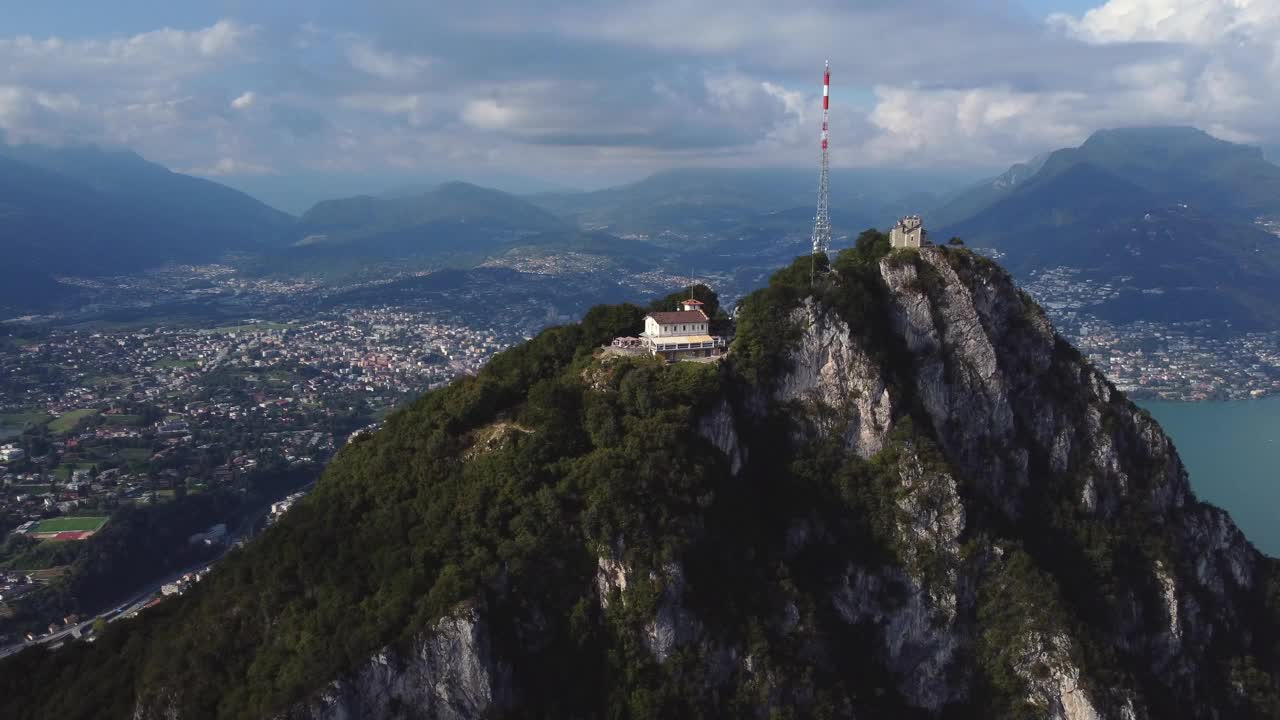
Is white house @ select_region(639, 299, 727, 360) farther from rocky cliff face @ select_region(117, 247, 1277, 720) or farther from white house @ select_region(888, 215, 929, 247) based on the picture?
white house @ select_region(888, 215, 929, 247)

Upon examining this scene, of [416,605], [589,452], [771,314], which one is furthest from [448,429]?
[771,314]

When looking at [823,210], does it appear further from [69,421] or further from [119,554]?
[69,421]

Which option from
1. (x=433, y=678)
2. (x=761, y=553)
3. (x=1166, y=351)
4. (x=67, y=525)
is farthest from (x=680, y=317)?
(x=1166, y=351)

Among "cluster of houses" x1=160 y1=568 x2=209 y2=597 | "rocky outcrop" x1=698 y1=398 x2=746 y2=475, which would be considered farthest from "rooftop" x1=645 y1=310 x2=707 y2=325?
"cluster of houses" x1=160 y1=568 x2=209 y2=597

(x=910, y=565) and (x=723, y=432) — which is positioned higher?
(x=723, y=432)

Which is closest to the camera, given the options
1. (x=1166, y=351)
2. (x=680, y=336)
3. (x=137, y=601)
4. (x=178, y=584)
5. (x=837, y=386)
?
(x=837, y=386)

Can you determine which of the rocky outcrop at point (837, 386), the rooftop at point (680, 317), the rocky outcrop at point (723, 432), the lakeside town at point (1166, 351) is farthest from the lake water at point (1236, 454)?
the rooftop at point (680, 317)
